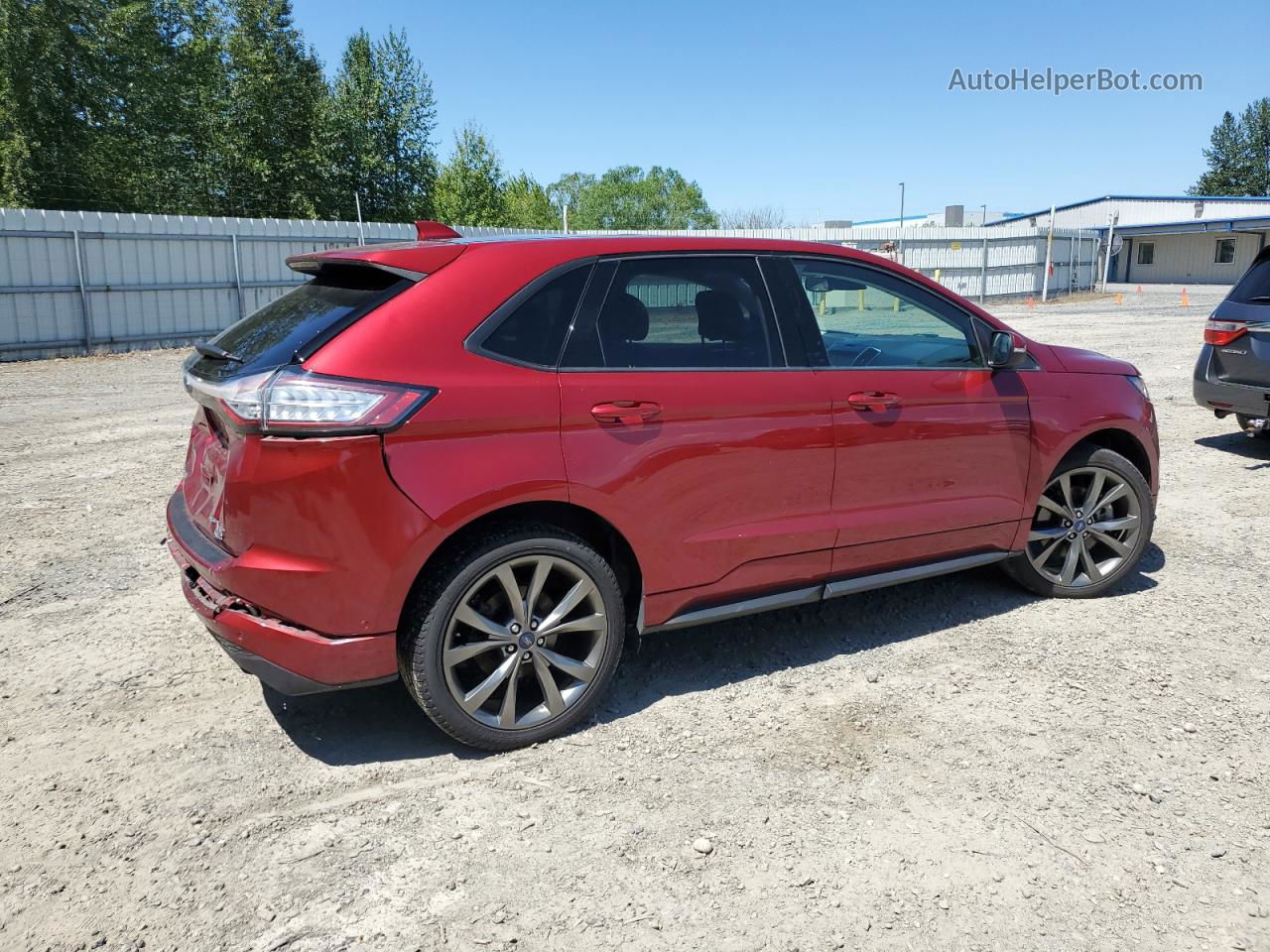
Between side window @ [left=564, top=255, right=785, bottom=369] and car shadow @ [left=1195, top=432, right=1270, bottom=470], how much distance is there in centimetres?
607

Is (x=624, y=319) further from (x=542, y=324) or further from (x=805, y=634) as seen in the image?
(x=805, y=634)

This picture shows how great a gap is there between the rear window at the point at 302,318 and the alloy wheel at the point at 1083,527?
3304 millimetres


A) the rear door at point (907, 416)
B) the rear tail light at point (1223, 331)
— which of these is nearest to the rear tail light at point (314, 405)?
the rear door at point (907, 416)

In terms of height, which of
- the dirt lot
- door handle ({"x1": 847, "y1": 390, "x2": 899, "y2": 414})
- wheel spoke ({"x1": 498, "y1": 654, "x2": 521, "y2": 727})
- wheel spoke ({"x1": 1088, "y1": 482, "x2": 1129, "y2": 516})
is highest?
door handle ({"x1": 847, "y1": 390, "x2": 899, "y2": 414})

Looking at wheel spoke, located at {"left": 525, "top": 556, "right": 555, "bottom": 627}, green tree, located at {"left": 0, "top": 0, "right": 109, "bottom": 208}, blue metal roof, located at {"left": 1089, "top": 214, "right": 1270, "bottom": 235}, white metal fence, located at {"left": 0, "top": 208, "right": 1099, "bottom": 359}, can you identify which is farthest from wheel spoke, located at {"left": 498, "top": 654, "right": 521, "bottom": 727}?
blue metal roof, located at {"left": 1089, "top": 214, "right": 1270, "bottom": 235}

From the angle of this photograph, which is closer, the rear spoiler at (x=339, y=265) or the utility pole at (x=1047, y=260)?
the rear spoiler at (x=339, y=265)

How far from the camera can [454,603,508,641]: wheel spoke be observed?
3.17 m

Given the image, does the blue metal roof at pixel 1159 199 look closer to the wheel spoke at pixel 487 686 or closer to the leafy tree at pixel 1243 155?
the leafy tree at pixel 1243 155

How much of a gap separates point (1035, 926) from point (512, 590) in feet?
6.06

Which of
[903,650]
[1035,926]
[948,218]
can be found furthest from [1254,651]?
[948,218]

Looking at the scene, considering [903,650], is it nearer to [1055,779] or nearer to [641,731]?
[1055,779]

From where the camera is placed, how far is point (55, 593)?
16.1 feet

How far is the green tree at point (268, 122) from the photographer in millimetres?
36188

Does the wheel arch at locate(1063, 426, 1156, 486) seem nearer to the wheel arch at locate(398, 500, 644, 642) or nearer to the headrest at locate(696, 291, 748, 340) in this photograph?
the headrest at locate(696, 291, 748, 340)
